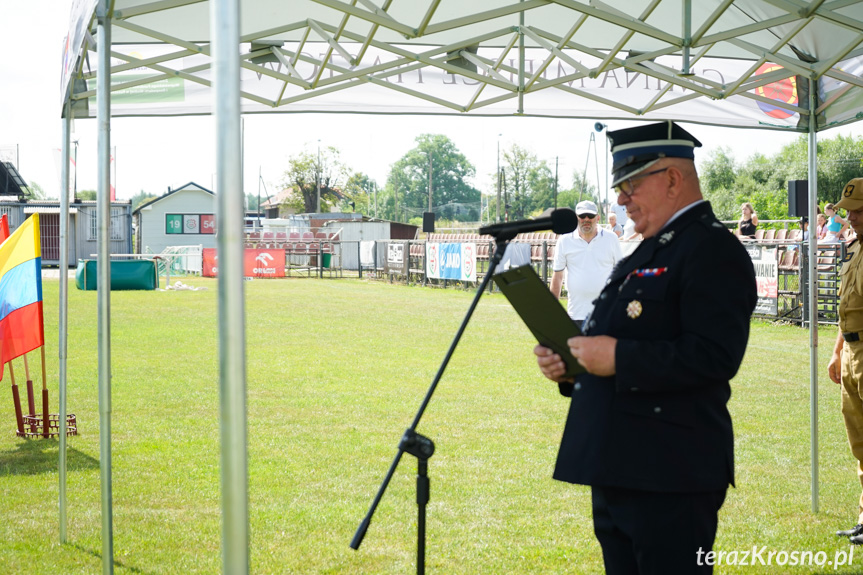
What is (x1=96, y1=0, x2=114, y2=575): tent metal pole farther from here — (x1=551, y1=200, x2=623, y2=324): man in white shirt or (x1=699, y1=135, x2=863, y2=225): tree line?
(x1=699, y1=135, x2=863, y2=225): tree line

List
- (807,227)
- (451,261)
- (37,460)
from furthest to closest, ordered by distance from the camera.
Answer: (451,261)
(807,227)
(37,460)

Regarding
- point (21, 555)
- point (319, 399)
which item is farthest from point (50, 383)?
point (21, 555)

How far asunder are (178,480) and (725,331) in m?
5.31

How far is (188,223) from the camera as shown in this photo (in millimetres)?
66625

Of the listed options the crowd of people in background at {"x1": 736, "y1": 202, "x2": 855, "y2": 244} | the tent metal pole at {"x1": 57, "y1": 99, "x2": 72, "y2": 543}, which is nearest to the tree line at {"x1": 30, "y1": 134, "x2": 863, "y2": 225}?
the crowd of people in background at {"x1": 736, "y1": 202, "x2": 855, "y2": 244}

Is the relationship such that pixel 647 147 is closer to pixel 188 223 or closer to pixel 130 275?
pixel 130 275

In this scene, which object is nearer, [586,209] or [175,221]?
[586,209]

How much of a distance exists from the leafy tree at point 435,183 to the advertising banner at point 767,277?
114 m

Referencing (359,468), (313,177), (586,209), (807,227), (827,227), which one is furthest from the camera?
(313,177)

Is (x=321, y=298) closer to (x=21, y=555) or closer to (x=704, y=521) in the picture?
(x=21, y=555)

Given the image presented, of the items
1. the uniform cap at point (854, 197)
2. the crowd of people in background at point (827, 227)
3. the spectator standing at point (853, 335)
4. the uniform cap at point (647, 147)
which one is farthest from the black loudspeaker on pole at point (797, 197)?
the uniform cap at point (647, 147)

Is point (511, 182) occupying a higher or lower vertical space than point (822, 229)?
higher

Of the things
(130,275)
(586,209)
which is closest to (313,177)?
(130,275)

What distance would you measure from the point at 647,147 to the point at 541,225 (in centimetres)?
42
